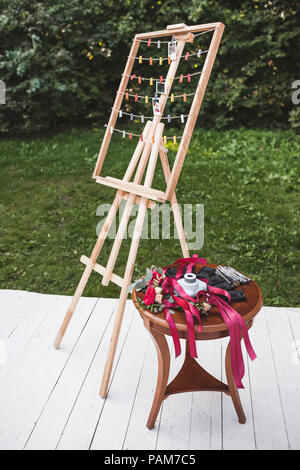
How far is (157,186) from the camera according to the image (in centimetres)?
486

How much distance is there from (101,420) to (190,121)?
149cm

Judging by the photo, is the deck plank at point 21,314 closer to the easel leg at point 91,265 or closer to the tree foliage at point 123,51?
the easel leg at point 91,265

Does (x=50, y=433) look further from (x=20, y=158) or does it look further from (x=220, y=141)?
(x=220, y=141)

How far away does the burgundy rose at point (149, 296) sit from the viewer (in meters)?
1.97

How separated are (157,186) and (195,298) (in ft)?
9.82

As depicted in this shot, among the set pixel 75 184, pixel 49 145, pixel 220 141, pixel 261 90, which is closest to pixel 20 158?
pixel 49 145

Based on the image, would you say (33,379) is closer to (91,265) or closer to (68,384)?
(68,384)

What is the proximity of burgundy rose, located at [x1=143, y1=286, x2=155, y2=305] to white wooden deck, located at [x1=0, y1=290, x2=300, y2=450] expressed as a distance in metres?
0.63

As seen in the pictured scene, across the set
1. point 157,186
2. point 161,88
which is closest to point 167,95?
point 161,88

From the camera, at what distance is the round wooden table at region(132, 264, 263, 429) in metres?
1.88

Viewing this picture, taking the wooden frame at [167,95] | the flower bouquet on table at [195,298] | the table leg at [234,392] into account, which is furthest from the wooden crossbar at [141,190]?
the table leg at [234,392]

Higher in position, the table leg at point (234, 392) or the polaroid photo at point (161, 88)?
the polaroid photo at point (161, 88)

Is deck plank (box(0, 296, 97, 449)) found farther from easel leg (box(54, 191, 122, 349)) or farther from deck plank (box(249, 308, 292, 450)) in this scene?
deck plank (box(249, 308, 292, 450))

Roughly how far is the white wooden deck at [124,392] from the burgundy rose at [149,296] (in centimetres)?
63
